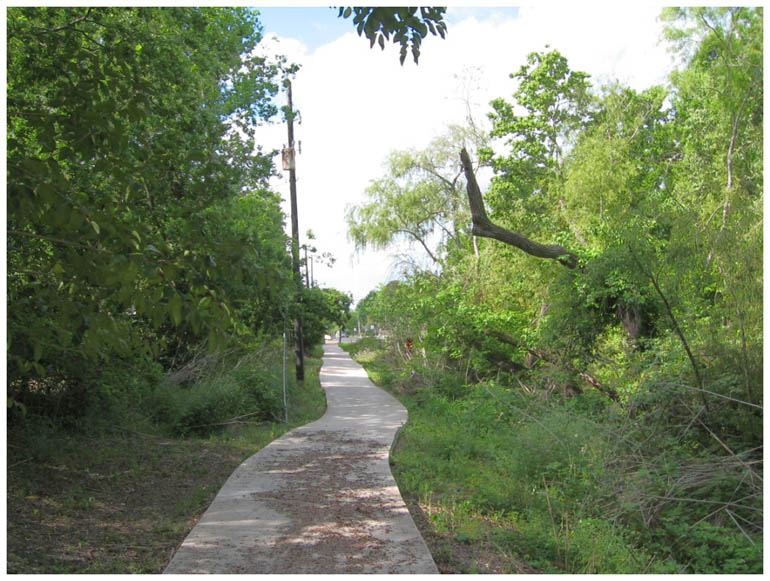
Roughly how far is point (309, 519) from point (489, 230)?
5525 mm

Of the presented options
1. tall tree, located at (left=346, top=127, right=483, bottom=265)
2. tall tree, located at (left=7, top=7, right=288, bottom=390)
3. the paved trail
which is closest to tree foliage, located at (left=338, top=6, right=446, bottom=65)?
tall tree, located at (left=7, top=7, right=288, bottom=390)

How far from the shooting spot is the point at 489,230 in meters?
9.75

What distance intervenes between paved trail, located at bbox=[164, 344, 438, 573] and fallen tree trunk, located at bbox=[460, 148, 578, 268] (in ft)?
12.3

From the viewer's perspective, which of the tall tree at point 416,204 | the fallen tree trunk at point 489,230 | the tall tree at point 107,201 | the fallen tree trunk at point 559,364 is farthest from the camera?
the tall tree at point 416,204

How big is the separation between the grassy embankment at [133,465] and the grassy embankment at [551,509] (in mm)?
2453

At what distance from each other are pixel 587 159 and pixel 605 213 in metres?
2.03

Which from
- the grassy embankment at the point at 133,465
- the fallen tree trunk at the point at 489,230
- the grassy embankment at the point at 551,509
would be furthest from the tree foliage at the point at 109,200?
the fallen tree trunk at the point at 489,230

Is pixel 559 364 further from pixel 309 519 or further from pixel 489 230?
pixel 309 519

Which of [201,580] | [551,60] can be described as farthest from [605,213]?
[201,580]

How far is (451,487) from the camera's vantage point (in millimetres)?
7520

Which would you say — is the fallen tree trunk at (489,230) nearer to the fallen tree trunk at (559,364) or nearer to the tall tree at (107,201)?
the fallen tree trunk at (559,364)

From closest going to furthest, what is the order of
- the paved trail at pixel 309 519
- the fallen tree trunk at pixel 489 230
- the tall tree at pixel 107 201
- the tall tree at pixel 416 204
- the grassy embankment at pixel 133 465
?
the tall tree at pixel 107 201, the paved trail at pixel 309 519, the grassy embankment at pixel 133 465, the fallen tree trunk at pixel 489 230, the tall tree at pixel 416 204

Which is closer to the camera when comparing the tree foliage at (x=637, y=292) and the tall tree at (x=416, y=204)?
the tree foliage at (x=637, y=292)

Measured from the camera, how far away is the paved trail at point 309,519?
4.59 meters
